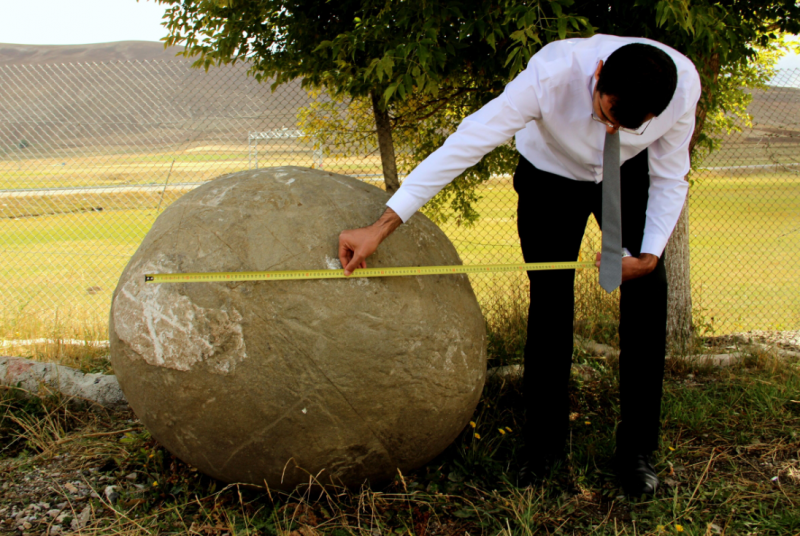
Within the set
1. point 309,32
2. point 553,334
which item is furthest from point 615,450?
point 309,32

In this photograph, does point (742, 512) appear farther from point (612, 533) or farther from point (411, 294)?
point (411, 294)

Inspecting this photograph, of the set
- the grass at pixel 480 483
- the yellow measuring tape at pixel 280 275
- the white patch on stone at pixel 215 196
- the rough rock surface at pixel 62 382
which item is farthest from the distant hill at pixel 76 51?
the yellow measuring tape at pixel 280 275

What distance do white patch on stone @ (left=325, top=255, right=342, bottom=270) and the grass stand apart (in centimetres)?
101

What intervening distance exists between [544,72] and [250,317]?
4.85 feet

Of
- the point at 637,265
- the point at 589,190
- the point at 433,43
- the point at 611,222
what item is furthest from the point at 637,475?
the point at 433,43

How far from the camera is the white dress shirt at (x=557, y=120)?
83.6 inches

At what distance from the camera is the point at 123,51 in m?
110

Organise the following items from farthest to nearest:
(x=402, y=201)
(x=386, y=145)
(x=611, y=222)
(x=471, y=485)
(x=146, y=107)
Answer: (x=146, y=107), (x=386, y=145), (x=471, y=485), (x=611, y=222), (x=402, y=201)

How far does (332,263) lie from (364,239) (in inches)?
7.9

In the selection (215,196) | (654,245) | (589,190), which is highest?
(215,196)

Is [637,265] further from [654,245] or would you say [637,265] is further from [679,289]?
[679,289]

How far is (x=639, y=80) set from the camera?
184 centimetres

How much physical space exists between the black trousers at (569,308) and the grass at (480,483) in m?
0.29

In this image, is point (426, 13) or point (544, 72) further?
point (426, 13)
